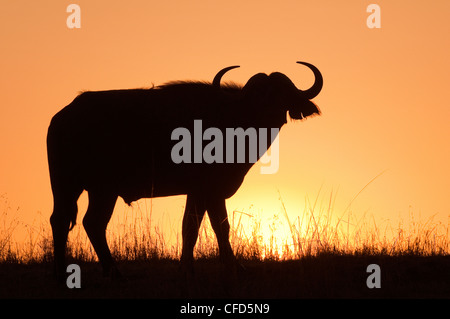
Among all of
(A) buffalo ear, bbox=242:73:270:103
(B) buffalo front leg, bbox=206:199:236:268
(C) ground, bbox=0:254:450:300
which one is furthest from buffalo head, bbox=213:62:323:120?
(C) ground, bbox=0:254:450:300

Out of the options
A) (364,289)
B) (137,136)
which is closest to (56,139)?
(137,136)

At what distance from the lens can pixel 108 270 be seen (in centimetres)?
927

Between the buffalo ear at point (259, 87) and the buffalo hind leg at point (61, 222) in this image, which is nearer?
the buffalo hind leg at point (61, 222)

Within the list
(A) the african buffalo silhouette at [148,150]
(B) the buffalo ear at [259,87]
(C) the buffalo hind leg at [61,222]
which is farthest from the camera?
(B) the buffalo ear at [259,87]

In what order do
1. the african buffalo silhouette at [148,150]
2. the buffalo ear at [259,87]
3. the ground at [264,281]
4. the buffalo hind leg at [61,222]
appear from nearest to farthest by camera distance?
the ground at [264,281], the buffalo hind leg at [61,222], the african buffalo silhouette at [148,150], the buffalo ear at [259,87]

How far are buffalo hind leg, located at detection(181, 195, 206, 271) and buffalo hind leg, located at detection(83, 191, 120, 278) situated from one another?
0.98 metres

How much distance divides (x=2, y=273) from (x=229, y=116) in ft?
12.4

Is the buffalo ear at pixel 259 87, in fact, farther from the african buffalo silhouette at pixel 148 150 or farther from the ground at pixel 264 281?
the ground at pixel 264 281

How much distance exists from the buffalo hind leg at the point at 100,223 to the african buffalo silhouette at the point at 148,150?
13 mm

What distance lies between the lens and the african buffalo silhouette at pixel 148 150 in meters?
9.49

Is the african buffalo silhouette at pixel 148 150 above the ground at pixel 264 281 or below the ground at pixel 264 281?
above

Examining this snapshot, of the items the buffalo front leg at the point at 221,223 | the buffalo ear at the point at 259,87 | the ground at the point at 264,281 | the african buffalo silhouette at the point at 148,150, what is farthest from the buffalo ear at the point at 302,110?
the ground at the point at 264,281
